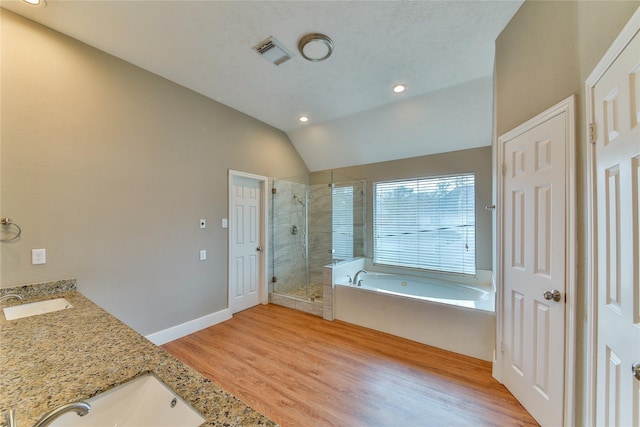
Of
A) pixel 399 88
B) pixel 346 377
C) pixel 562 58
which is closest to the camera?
pixel 562 58

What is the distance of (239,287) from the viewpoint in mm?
3598

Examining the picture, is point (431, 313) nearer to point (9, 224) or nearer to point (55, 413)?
point (55, 413)

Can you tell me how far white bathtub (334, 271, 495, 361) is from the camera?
7.79 feet

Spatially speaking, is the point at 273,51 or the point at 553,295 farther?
the point at 273,51

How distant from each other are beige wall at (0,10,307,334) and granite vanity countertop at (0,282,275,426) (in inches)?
34.3

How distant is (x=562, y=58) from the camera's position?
1460 mm

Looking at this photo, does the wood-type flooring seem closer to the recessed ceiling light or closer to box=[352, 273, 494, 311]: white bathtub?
box=[352, 273, 494, 311]: white bathtub

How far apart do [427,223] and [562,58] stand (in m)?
2.62

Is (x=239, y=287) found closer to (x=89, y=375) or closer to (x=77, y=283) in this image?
(x=77, y=283)

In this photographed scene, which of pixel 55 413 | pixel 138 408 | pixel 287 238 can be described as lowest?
pixel 138 408

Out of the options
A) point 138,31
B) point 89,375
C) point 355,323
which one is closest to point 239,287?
point 355,323

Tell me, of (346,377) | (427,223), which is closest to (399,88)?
(427,223)

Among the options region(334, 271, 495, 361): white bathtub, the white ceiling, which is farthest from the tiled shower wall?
the white ceiling

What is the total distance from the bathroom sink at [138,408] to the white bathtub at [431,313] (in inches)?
97.4
